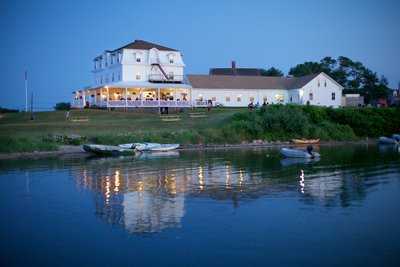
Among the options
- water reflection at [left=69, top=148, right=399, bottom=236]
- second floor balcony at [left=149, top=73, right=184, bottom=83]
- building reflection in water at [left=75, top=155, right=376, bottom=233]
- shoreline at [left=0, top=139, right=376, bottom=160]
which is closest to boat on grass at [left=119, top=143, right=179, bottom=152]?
shoreline at [left=0, top=139, right=376, bottom=160]

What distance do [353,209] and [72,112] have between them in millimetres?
52200

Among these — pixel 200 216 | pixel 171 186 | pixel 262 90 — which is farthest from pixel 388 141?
pixel 200 216

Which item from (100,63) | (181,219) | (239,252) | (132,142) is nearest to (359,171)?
(181,219)

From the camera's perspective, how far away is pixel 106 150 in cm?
4894

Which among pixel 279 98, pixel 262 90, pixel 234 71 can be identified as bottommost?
pixel 279 98

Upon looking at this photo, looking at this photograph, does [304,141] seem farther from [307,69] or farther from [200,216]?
[307,69]

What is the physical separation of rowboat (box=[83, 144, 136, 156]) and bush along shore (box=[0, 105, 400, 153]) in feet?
11.7

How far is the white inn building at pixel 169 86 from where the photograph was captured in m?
75.3

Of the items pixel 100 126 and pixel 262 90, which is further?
pixel 262 90

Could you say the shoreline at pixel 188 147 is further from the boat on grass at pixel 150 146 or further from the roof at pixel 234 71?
the roof at pixel 234 71

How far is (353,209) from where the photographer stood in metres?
22.8

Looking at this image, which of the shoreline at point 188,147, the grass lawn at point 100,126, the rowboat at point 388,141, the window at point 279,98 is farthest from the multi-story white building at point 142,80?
the rowboat at point 388,141

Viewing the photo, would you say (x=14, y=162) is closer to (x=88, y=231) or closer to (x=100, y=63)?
(x=88, y=231)

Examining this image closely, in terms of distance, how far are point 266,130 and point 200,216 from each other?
44.5 meters
